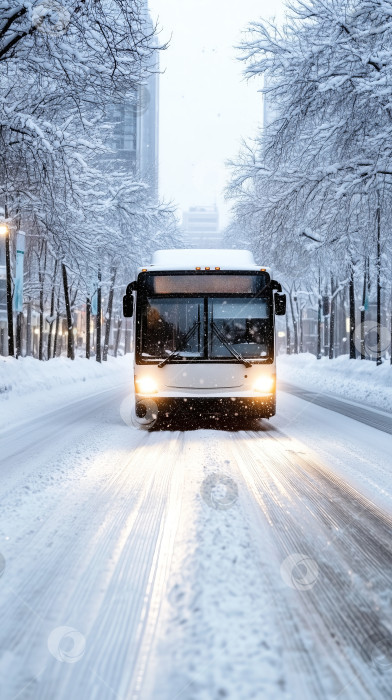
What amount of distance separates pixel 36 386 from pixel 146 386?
8.59m

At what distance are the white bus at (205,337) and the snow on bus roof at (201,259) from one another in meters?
→ 0.04

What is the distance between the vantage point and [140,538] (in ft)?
14.5

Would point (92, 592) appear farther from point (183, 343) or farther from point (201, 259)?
point (201, 259)

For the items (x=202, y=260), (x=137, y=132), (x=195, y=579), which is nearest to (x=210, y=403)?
(x=202, y=260)

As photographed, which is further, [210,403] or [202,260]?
[202,260]

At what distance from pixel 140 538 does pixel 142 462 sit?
3132mm

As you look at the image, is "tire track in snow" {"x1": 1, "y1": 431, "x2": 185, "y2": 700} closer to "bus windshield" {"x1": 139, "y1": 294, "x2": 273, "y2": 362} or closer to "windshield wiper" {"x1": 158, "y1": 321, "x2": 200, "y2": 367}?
"windshield wiper" {"x1": 158, "y1": 321, "x2": 200, "y2": 367}

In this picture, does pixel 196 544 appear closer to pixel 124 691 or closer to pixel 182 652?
pixel 182 652

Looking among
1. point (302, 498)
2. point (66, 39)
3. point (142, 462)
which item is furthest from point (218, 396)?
point (66, 39)

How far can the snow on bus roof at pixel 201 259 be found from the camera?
38.0 ft

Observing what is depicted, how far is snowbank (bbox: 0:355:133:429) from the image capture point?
14.0m

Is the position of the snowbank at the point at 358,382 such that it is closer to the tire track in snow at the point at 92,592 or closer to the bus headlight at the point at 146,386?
the bus headlight at the point at 146,386

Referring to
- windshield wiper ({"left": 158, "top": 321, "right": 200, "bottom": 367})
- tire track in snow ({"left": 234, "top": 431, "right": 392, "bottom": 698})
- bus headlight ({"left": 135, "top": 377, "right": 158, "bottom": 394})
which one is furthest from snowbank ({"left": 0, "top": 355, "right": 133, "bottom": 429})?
tire track in snow ({"left": 234, "top": 431, "right": 392, "bottom": 698})

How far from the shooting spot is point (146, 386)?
1105cm
